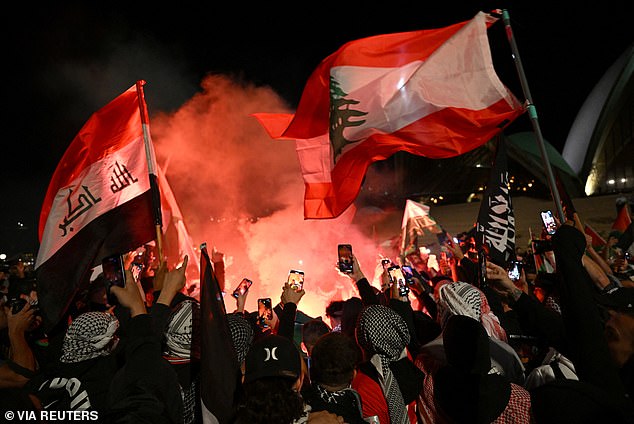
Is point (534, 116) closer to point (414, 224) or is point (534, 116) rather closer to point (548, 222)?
point (548, 222)

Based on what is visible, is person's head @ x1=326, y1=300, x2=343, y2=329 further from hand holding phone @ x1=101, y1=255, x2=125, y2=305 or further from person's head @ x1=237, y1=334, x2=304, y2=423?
A: person's head @ x1=237, y1=334, x2=304, y2=423

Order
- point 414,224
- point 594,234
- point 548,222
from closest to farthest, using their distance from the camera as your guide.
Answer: point 548,222, point 594,234, point 414,224

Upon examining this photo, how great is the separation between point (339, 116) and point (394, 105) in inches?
25.9

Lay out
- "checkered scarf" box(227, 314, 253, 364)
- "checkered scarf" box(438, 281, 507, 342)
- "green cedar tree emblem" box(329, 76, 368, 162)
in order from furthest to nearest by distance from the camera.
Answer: "green cedar tree emblem" box(329, 76, 368, 162) → "checkered scarf" box(227, 314, 253, 364) → "checkered scarf" box(438, 281, 507, 342)

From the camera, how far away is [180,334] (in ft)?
8.15

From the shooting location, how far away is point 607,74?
94.6 feet

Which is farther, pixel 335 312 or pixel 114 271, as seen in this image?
pixel 335 312

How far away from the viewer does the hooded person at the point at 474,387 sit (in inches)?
67.3

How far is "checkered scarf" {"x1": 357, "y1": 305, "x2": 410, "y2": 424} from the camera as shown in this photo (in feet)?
7.80

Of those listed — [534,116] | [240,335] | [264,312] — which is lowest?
[264,312]

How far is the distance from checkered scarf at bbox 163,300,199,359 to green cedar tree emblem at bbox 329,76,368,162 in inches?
124

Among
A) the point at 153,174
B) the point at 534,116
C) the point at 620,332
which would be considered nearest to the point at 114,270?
the point at 153,174

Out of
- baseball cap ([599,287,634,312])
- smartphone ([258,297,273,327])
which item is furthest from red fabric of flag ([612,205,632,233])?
smartphone ([258,297,273,327])

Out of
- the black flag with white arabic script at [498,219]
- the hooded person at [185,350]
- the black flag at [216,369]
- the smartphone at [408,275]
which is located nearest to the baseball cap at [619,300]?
the black flag at [216,369]
